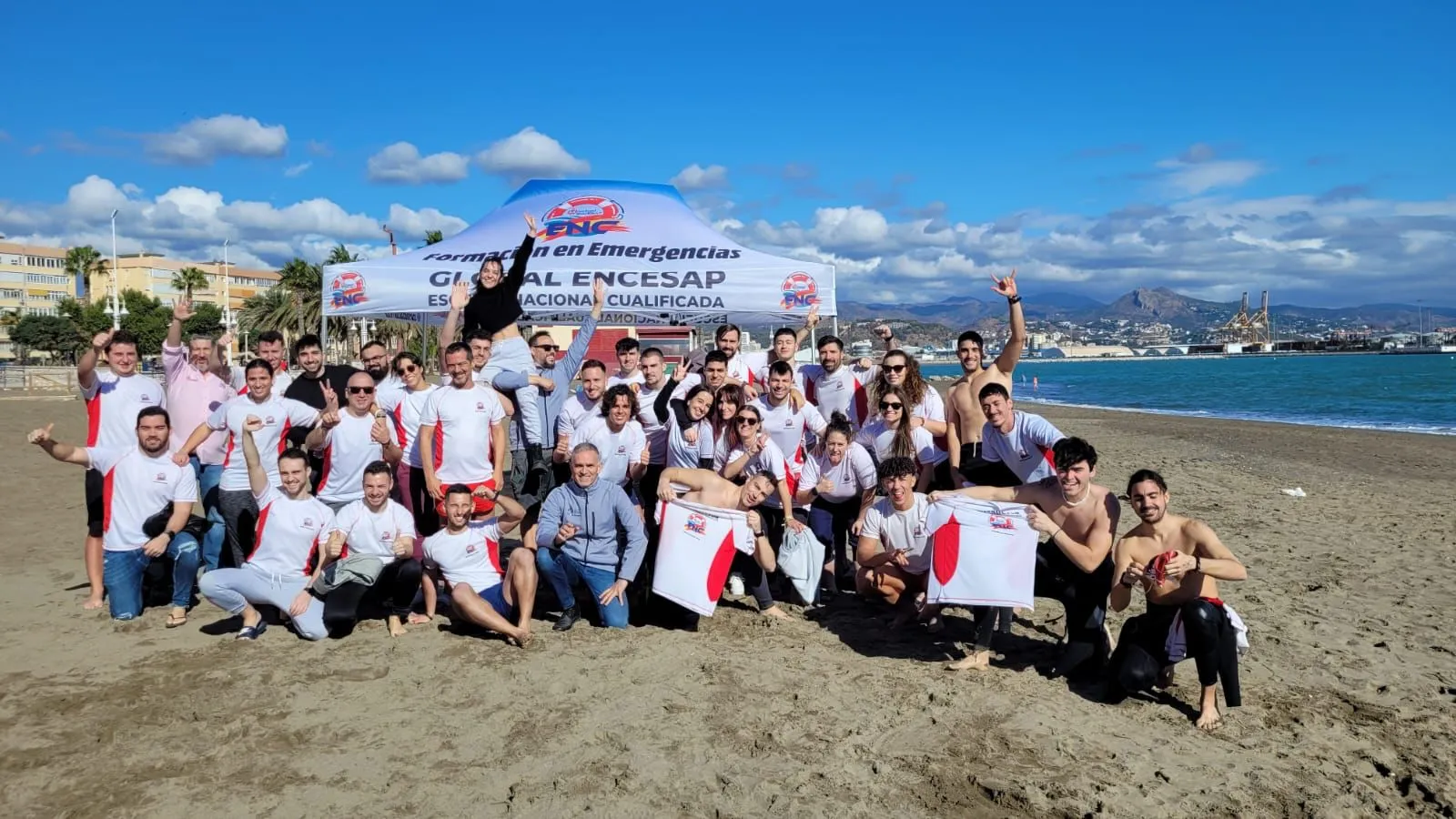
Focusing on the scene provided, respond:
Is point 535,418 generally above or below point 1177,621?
above

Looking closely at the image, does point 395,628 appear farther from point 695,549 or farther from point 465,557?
point 695,549

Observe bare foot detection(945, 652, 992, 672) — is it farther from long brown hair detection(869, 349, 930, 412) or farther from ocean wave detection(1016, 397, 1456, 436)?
ocean wave detection(1016, 397, 1456, 436)

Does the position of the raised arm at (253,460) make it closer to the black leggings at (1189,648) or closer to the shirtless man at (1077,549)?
the shirtless man at (1077,549)

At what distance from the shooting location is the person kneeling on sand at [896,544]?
544 centimetres

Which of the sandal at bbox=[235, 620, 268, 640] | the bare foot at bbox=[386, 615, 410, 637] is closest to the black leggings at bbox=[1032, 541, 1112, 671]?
the bare foot at bbox=[386, 615, 410, 637]

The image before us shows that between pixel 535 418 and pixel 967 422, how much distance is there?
314cm

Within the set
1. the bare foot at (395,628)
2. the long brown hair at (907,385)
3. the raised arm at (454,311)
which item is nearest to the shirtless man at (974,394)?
the long brown hair at (907,385)

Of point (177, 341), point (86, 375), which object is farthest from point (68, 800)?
point (177, 341)

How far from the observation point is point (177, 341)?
6543mm

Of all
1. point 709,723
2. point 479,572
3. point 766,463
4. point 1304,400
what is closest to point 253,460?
point 479,572

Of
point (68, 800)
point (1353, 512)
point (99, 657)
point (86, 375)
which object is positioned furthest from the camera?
point (1353, 512)

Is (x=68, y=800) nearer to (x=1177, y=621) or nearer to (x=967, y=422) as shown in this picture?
(x=1177, y=621)

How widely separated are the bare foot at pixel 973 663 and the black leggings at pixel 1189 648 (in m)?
0.64

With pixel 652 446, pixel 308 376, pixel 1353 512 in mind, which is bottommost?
pixel 1353 512
